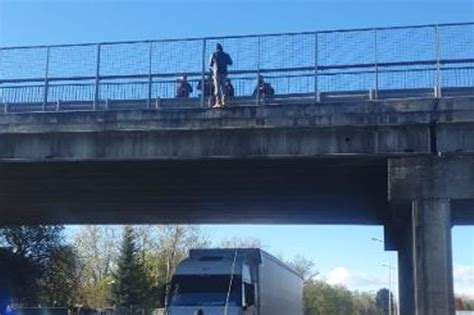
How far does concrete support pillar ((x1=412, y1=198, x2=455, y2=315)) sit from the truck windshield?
4.86 metres

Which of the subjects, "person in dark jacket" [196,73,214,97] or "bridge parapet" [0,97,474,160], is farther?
"person in dark jacket" [196,73,214,97]

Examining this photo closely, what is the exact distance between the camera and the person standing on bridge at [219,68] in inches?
938

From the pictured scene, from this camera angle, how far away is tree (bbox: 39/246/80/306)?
5859 centimetres

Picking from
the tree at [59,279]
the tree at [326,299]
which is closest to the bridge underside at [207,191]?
the tree at [59,279]

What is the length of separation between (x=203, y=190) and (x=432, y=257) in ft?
32.7

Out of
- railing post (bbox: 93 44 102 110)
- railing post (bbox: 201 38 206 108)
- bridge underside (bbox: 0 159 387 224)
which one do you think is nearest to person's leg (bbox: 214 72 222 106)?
railing post (bbox: 201 38 206 108)

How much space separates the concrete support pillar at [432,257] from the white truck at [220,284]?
470 cm

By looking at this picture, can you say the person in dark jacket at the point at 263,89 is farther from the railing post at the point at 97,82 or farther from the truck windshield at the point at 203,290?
the truck windshield at the point at 203,290

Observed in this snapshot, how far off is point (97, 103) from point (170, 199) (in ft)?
22.7

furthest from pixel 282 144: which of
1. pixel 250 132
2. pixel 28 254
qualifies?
pixel 28 254

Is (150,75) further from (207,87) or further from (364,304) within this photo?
(364,304)

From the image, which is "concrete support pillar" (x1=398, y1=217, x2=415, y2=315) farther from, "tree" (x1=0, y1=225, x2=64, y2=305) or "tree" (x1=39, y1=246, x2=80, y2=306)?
"tree" (x1=39, y1=246, x2=80, y2=306)

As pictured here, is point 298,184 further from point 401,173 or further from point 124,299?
point 124,299

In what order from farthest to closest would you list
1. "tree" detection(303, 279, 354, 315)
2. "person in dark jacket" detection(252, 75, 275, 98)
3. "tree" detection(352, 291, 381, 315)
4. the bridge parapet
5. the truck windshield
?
"tree" detection(352, 291, 381, 315) → "tree" detection(303, 279, 354, 315) → "person in dark jacket" detection(252, 75, 275, 98) → the bridge parapet → the truck windshield
